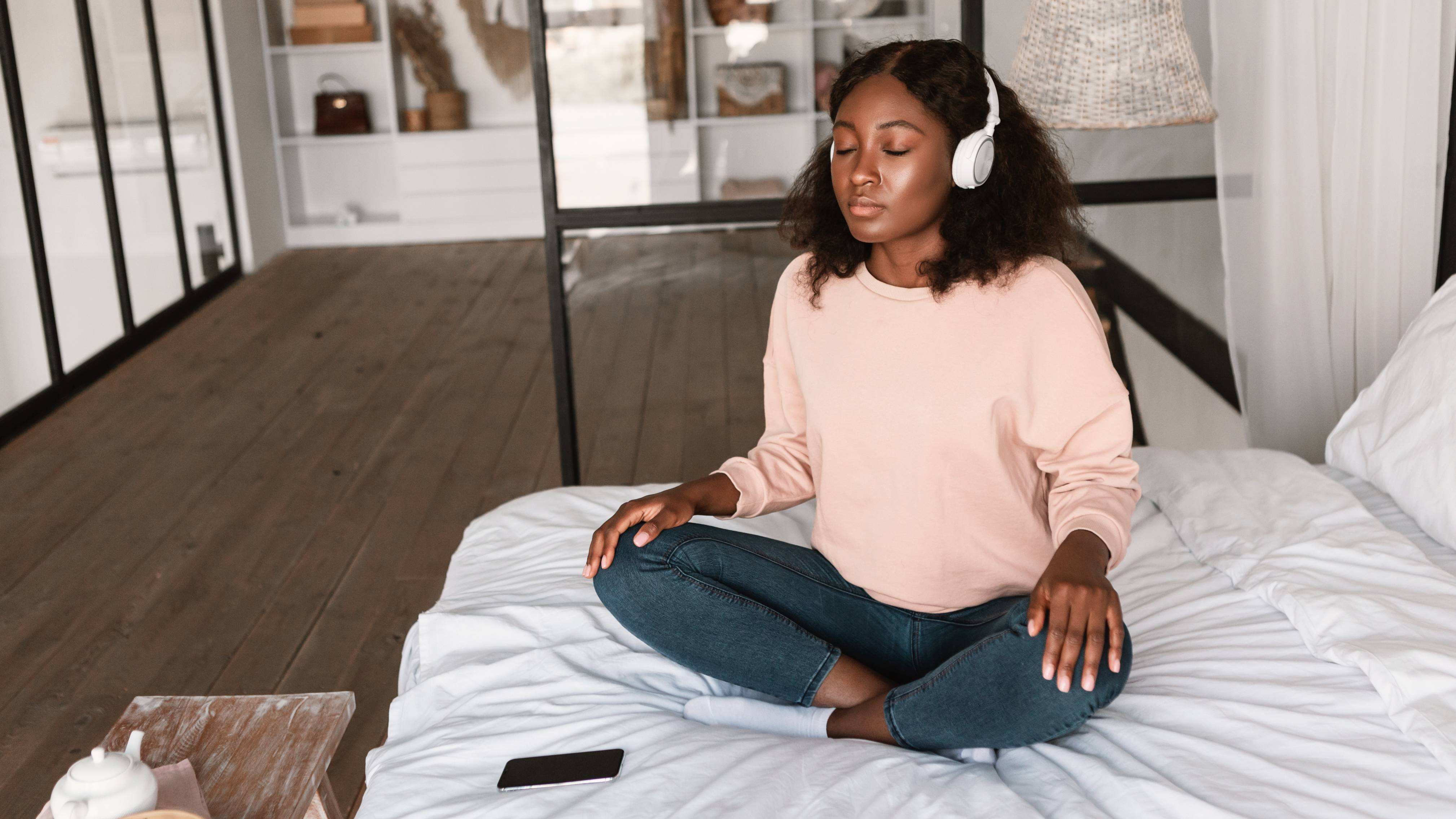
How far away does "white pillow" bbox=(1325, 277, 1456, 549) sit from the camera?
156cm

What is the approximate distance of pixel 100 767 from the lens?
1.04 m

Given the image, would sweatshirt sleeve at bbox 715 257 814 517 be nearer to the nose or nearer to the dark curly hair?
the dark curly hair

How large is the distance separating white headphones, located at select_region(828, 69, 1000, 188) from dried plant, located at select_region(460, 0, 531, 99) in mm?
4760

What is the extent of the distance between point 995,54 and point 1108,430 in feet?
4.20

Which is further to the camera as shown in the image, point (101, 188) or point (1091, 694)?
point (101, 188)

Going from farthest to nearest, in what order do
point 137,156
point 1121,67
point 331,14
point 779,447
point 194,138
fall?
point 331,14, point 194,138, point 137,156, point 1121,67, point 779,447

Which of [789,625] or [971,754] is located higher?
[789,625]

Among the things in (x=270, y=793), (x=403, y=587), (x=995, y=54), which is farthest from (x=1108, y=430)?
(x=403, y=587)

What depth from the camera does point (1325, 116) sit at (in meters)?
1.98

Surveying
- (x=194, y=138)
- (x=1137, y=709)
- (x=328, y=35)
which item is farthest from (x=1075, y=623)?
(x=328, y=35)

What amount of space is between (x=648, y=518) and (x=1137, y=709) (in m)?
0.56

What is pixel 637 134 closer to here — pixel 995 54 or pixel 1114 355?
pixel 995 54

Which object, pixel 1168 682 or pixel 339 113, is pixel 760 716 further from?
pixel 339 113

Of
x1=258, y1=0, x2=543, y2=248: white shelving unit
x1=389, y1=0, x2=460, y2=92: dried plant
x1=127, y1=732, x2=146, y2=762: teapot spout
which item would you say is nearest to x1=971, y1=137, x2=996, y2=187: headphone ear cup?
x1=127, y1=732, x2=146, y2=762: teapot spout
